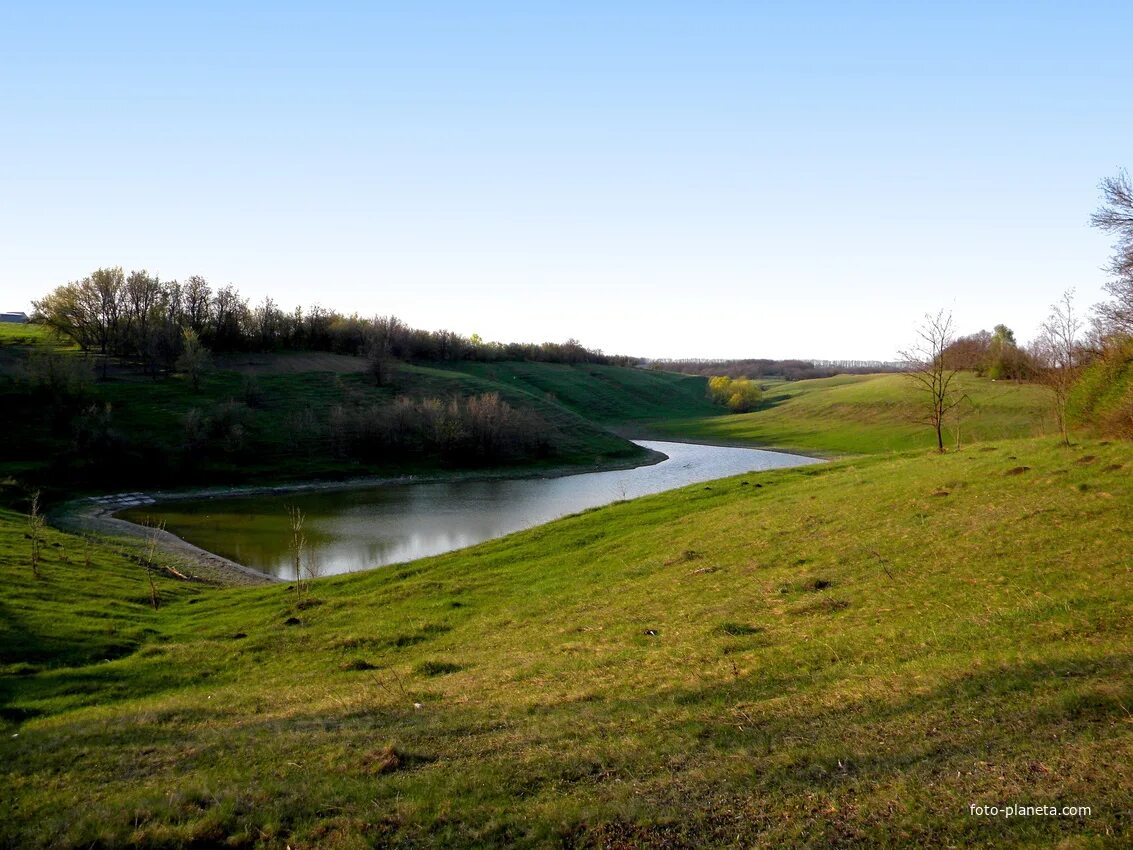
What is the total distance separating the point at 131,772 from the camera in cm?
979

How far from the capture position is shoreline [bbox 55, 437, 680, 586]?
37094 millimetres

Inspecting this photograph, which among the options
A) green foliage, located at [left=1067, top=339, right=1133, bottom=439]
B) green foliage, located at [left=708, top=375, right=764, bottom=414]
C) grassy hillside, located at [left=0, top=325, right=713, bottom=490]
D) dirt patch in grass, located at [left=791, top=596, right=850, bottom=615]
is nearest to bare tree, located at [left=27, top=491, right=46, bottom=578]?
dirt patch in grass, located at [left=791, top=596, right=850, bottom=615]

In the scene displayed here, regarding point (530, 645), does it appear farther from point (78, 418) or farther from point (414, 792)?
point (78, 418)

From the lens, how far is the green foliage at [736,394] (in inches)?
6201

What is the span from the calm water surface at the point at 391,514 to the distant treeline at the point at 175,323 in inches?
1607

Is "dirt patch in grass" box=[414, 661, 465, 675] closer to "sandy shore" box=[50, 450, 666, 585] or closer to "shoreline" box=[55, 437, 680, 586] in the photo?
"shoreline" box=[55, 437, 680, 586]

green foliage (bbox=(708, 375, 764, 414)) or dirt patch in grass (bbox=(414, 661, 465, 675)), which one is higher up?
green foliage (bbox=(708, 375, 764, 414))

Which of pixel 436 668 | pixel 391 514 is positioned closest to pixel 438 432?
pixel 391 514

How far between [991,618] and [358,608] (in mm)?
17521

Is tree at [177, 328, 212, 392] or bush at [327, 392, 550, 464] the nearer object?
bush at [327, 392, 550, 464]

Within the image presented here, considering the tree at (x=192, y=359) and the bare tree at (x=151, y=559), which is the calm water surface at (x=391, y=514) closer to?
the bare tree at (x=151, y=559)

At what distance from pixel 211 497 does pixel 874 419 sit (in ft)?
279

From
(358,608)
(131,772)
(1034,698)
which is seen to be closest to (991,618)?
(1034,698)

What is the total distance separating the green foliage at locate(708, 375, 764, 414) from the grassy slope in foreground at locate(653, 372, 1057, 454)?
4448 mm
